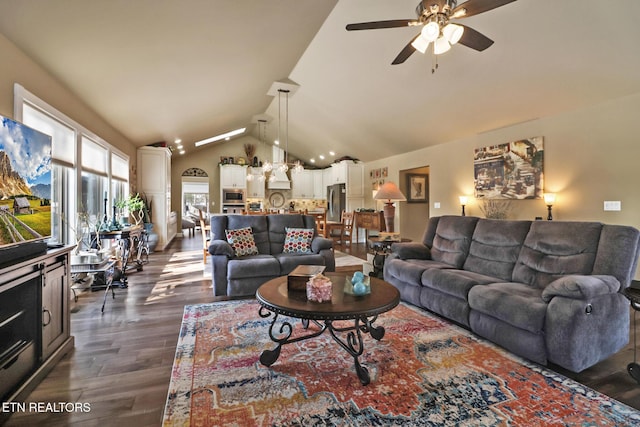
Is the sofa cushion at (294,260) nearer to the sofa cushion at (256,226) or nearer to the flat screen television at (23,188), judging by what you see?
the sofa cushion at (256,226)

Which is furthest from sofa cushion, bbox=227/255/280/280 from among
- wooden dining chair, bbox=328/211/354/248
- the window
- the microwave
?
the microwave

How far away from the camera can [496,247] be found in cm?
306

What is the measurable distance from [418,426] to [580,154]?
4370 mm

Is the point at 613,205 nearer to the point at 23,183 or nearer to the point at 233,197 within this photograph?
the point at 23,183

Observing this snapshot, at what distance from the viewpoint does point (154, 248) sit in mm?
6875

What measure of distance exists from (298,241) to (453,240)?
78.6 inches

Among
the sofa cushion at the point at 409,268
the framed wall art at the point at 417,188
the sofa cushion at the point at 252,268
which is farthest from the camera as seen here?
the framed wall art at the point at 417,188

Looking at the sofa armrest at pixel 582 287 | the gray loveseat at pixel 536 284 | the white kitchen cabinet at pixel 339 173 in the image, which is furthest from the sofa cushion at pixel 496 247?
the white kitchen cabinet at pixel 339 173

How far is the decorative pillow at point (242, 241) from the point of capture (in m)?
3.90

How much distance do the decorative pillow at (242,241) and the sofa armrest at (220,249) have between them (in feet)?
0.69

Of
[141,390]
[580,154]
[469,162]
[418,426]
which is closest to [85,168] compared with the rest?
[141,390]

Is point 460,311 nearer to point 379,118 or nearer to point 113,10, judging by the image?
point 113,10

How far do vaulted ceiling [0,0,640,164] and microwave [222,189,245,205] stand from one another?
12.3ft

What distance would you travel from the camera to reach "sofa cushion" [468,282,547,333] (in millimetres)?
2051
